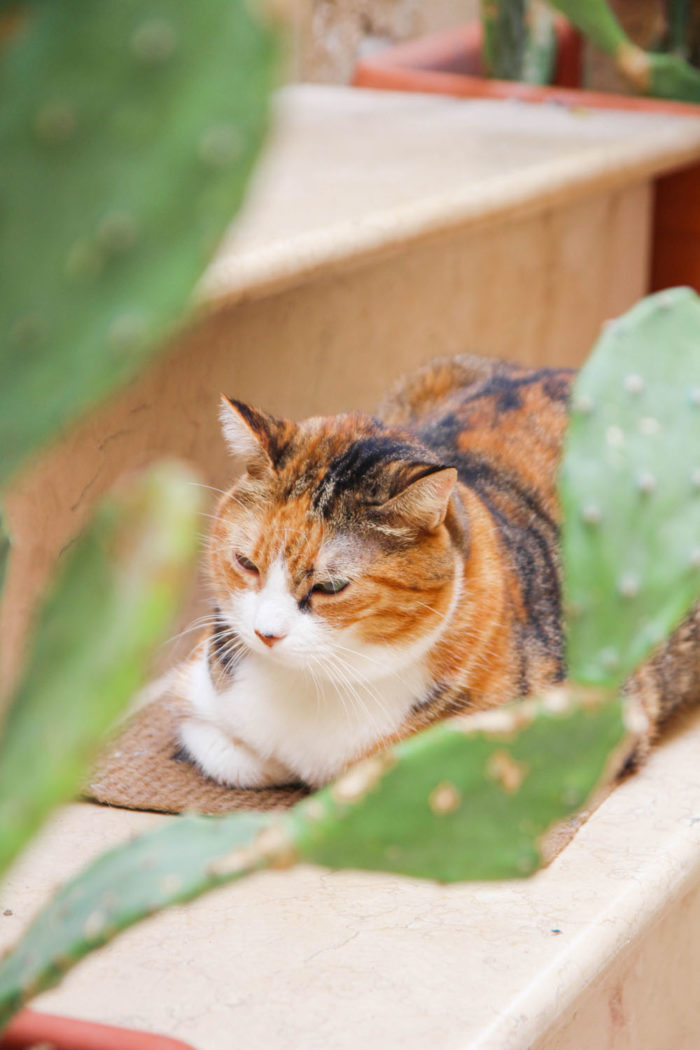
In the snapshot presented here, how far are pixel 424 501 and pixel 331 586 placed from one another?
0.11m

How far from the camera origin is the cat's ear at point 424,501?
1.11 metres

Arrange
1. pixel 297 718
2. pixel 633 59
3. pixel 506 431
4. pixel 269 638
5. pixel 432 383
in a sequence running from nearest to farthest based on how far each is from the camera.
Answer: pixel 269 638
pixel 297 718
pixel 506 431
pixel 432 383
pixel 633 59

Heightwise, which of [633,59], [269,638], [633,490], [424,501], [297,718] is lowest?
[297,718]

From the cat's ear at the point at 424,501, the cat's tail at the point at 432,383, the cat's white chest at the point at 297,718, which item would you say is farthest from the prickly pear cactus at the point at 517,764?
the cat's tail at the point at 432,383

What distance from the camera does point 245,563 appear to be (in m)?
1.21

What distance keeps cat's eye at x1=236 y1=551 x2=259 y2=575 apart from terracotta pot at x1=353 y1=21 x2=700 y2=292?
4.70 feet

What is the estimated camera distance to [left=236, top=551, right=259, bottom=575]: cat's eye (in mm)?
1198

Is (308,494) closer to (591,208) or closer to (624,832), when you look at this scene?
(624,832)

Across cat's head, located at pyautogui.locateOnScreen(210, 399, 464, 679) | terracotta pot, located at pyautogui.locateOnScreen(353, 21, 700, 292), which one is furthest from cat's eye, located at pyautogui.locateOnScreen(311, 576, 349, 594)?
terracotta pot, located at pyautogui.locateOnScreen(353, 21, 700, 292)

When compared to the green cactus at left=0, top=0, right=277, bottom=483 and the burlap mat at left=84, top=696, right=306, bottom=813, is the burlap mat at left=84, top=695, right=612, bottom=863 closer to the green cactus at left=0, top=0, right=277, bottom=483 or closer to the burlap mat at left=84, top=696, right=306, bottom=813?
the burlap mat at left=84, top=696, right=306, bottom=813

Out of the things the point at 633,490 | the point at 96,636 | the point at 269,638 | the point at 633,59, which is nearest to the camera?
the point at 96,636

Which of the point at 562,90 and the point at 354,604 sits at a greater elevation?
the point at 562,90

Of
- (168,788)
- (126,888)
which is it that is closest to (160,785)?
(168,788)

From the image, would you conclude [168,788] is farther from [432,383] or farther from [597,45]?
[597,45]
